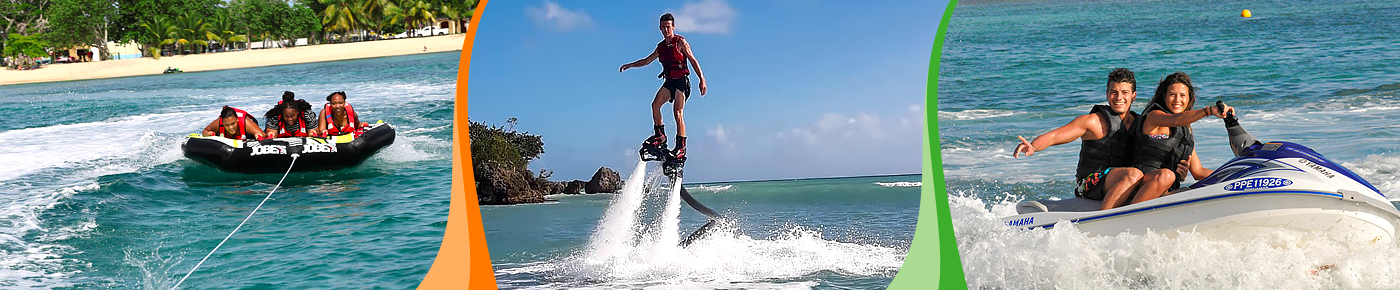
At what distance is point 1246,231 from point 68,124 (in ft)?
38.2

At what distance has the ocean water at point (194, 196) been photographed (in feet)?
19.4

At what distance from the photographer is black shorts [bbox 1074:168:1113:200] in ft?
13.7

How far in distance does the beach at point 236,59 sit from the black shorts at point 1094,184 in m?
7.94

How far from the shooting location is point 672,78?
4.84m

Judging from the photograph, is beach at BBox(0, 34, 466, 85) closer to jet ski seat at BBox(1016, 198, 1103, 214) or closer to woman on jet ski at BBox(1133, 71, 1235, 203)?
jet ski seat at BBox(1016, 198, 1103, 214)

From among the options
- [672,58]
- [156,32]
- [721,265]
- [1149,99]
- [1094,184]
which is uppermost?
[156,32]

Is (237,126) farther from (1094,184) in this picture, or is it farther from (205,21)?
(1094,184)

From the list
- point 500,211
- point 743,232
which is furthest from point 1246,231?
point 500,211

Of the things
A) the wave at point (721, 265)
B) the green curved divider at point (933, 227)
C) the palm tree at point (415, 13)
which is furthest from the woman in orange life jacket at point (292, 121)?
the green curved divider at point (933, 227)

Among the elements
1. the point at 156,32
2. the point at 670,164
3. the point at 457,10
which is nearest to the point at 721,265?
the point at 670,164

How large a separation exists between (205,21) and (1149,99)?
11915 mm

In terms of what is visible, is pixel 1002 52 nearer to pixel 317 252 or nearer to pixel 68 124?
pixel 317 252

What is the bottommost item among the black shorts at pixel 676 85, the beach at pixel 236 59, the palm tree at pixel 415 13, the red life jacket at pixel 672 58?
the black shorts at pixel 676 85

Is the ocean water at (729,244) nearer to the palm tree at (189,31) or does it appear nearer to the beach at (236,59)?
the beach at (236,59)
